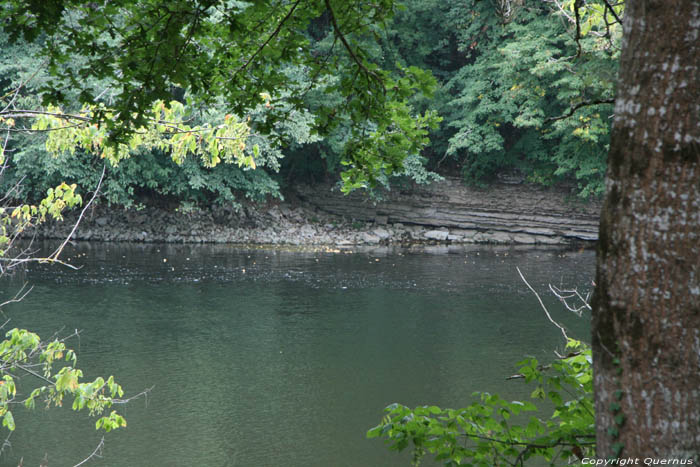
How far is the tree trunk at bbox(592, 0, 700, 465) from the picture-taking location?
5.77 feet

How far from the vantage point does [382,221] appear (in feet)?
80.6

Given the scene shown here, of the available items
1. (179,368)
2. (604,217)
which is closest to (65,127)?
(604,217)

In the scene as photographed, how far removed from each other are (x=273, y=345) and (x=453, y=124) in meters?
15.3

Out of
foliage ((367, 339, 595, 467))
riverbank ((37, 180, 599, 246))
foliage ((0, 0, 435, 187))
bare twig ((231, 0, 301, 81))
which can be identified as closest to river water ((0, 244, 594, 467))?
foliage ((367, 339, 595, 467))

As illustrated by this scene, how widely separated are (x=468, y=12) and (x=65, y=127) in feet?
69.3

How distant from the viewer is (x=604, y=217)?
6.26ft

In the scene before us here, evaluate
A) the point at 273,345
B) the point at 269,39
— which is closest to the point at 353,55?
the point at 269,39

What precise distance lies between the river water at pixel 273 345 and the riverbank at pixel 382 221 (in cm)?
472

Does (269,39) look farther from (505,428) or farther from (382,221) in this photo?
(382,221)

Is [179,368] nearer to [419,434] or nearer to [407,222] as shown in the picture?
[419,434]

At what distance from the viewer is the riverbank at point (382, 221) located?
22.7m

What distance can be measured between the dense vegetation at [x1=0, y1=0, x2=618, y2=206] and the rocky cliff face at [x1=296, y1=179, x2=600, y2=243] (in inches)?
25.6

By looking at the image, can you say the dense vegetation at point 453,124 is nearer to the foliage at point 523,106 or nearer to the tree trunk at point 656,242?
the foliage at point 523,106

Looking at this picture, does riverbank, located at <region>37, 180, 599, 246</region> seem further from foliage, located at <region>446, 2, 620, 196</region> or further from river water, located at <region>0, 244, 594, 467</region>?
river water, located at <region>0, 244, 594, 467</region>
